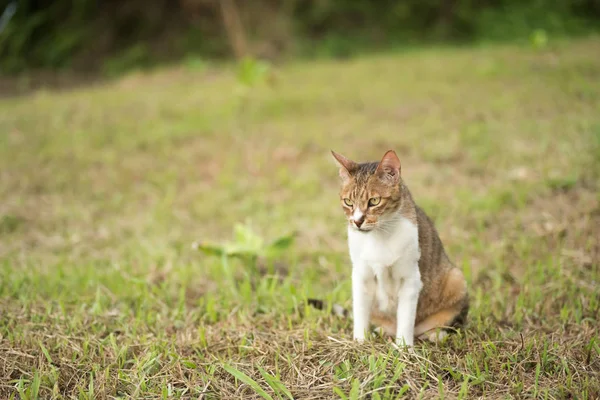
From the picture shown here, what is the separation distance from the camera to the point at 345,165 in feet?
7.34

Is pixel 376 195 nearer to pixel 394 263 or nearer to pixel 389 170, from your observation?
pixel 389 170

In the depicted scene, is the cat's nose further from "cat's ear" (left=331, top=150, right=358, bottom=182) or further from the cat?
"cat's ear" (left=331, top=150, right=358, bottom=182)

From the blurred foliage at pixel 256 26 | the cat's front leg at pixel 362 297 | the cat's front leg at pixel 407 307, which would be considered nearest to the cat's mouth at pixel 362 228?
the cat's front leg at pixel 362 297

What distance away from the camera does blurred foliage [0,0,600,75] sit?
36.7 ft

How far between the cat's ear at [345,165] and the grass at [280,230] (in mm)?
723

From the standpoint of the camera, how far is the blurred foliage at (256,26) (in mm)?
11172

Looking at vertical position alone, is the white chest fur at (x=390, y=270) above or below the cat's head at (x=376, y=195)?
below

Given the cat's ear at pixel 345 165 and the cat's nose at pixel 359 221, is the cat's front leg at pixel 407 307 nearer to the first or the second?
the cat's nose at pixel 359 221

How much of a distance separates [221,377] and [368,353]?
61 cm

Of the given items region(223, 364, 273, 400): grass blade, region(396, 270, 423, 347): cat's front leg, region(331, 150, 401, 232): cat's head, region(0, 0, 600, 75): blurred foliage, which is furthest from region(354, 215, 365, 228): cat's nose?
region(0, 0, 600, 75): blurred foliage

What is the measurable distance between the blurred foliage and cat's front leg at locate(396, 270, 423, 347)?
384 inches

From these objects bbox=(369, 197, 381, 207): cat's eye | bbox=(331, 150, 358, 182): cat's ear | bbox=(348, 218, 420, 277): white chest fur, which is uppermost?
bbox=(331, 150, 358, 182): cat's ear

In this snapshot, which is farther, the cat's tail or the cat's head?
the cat's tail

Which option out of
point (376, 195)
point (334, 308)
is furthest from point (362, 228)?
point (334, 308)
